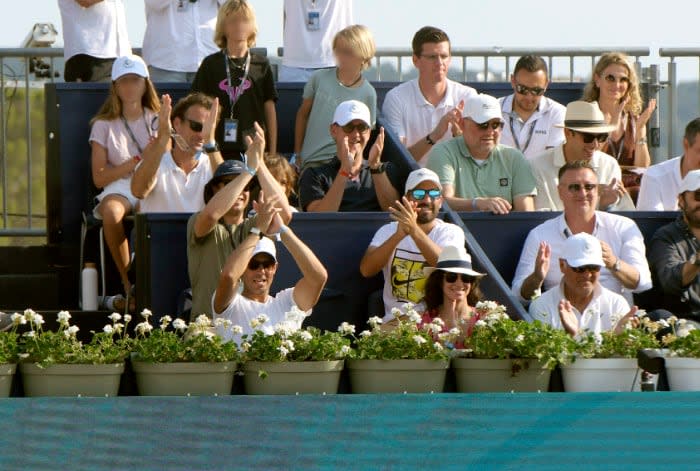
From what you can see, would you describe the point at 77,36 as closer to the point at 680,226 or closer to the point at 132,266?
the point at 132,266

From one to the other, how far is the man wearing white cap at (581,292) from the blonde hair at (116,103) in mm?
3233

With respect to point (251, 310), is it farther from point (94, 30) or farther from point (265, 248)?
point (94, 30)

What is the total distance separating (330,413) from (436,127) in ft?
14.8

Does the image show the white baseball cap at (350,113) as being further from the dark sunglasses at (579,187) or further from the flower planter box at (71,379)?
the flower planter box at (71,379)

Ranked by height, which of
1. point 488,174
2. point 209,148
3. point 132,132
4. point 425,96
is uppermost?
point 425,96

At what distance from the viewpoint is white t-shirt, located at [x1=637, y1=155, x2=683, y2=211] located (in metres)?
9.99

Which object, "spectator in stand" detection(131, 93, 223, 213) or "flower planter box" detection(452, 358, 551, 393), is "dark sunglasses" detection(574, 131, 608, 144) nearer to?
"spectator in stand" detection(131, 93, 223, 213)

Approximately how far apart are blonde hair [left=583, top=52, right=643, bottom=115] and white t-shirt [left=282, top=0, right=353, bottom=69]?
189 centimetres

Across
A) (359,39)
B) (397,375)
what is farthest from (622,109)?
(397,375)

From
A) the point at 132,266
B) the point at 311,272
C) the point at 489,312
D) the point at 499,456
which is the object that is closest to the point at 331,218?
the point at 311,272

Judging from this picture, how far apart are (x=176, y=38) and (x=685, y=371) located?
592 cm

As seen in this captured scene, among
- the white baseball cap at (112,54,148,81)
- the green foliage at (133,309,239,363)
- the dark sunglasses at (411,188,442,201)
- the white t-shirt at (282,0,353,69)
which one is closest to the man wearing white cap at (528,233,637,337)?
the dark sunglasses at (411,188,442,201)

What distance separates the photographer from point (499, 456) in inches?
252

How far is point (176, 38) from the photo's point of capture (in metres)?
11.5
